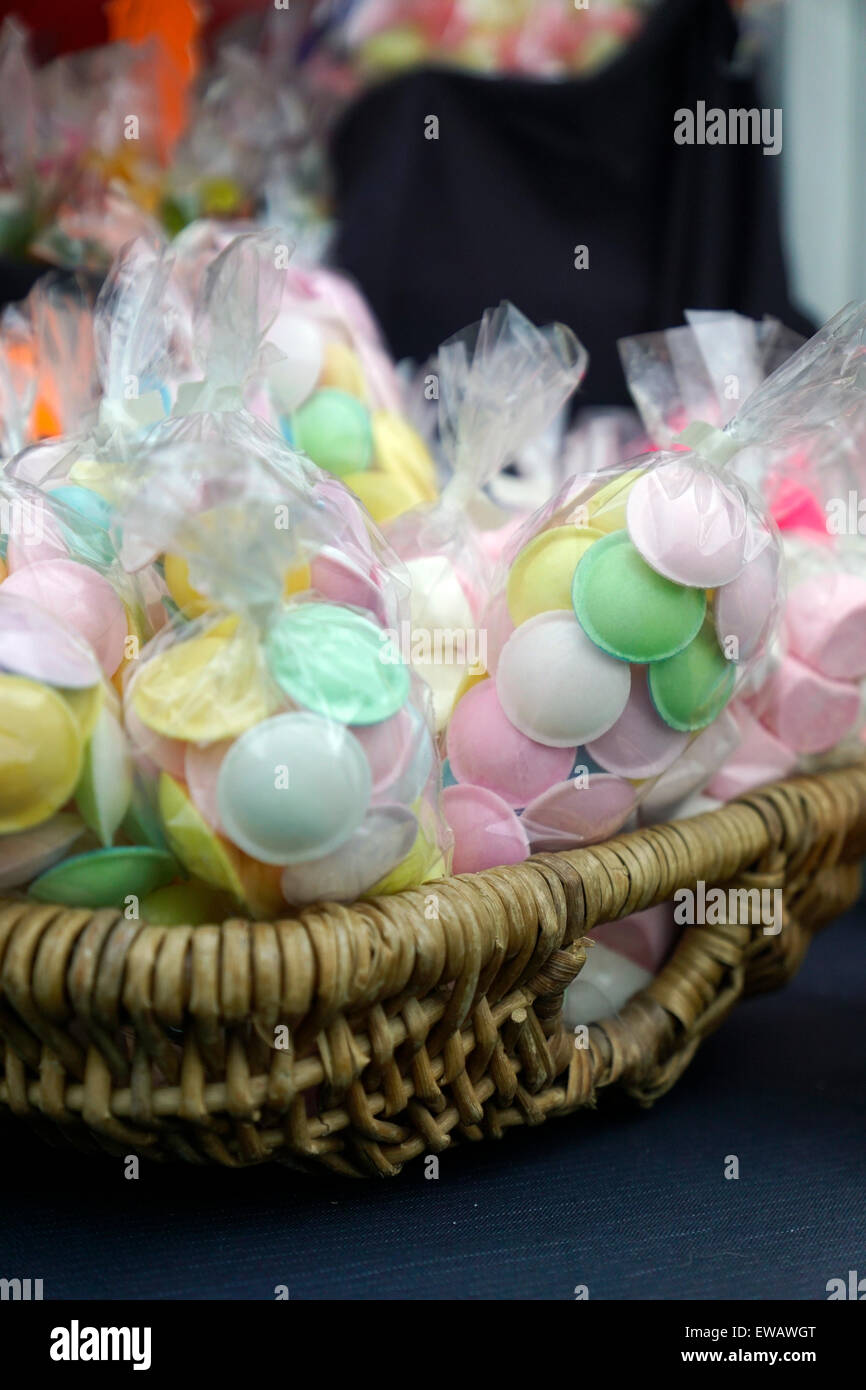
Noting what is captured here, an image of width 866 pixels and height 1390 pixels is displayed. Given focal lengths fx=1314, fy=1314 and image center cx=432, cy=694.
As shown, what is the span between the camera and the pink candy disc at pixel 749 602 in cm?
72

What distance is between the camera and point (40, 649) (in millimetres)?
617

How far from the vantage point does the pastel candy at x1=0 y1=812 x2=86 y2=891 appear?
0.61 meters

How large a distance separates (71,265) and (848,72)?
1.19m

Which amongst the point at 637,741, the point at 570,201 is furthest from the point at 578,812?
the point at 570,201

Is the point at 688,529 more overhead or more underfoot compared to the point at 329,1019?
more overhead

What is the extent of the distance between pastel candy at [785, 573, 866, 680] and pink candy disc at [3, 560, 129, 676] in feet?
1.47

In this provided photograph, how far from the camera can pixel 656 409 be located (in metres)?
0.96

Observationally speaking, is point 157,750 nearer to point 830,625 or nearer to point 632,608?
point 632,608

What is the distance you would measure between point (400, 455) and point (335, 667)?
1.45ft

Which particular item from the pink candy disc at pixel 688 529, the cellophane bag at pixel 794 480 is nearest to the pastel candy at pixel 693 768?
the cellophane bag at pixel 794 480

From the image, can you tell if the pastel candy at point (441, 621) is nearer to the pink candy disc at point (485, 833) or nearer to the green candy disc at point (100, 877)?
the pink candy disc at point (485, 833)

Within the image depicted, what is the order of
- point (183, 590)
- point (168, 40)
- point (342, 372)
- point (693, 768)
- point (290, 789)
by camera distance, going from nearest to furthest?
point (290, 789) < point (183, 590) < point (693, 768) < point (342, 372) < point (168, 40)

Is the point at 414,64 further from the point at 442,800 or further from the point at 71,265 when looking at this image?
the point at 442,800
